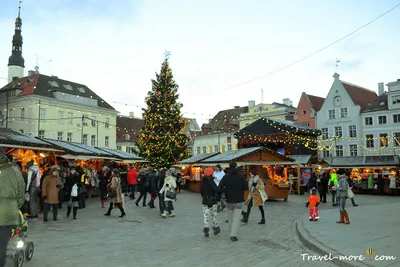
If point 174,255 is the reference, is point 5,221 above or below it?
above

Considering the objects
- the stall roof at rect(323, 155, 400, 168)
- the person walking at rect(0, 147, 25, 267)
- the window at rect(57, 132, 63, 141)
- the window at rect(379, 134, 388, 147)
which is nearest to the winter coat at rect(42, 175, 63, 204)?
the person walking at rect(0, 147, 25, 267)

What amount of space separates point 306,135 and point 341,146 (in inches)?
405

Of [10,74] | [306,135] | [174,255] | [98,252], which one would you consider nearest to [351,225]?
[174,255]

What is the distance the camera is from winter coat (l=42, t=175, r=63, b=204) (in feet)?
39.6

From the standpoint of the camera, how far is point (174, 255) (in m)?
7.38

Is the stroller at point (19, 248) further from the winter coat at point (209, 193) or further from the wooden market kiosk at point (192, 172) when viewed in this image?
the wooden market kiosk at point (192, 172)

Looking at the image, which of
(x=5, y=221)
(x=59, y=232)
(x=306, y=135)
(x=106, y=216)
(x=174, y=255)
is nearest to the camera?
(x=5, y=221)

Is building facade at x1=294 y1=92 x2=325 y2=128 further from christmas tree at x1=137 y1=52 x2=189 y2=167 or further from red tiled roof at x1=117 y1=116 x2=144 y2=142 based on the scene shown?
red tiled roof at x1=117 y1=116 x2=144 y2=142

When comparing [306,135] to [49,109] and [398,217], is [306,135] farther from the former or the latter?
[49,109]

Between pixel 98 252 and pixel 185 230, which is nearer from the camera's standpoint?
pixel 98 252

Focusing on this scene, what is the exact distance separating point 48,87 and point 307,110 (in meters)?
36.0

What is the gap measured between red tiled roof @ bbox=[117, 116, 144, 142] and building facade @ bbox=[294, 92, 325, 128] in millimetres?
28077

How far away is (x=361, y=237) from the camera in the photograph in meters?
8.81

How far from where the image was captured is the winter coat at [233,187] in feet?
29.8
